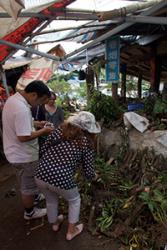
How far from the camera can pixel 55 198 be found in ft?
9.68

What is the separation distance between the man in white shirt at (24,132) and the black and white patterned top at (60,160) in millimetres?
302

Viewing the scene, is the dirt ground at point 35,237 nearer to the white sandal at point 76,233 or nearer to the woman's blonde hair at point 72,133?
the white sandal at point 76,233

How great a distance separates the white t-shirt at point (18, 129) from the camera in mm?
2709

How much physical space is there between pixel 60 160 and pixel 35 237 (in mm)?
1242

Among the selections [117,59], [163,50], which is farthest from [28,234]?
[163,50]

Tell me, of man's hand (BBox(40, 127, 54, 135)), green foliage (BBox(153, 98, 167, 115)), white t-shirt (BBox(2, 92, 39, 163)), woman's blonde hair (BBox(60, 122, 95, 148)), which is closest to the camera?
woman's blonde hair (BBox(60, 122, 95, 148))

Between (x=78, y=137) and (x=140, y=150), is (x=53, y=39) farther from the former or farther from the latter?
(x=78, y=137)

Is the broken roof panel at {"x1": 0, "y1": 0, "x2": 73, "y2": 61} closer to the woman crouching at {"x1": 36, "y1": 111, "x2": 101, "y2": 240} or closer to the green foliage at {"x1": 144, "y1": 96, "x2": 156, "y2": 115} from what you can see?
the woman crouching at {"x1": 36, "y1": 111, "x2": 101, "y2": 240}

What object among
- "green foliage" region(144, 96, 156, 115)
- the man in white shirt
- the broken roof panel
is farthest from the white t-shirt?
"green foliage" region(144, 96, 156, 115)

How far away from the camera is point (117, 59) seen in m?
5.33

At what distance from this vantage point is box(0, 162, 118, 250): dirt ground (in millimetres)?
2926

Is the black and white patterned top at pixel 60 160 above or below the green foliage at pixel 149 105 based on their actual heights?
below

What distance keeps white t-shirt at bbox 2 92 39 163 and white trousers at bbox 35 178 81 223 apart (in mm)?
397

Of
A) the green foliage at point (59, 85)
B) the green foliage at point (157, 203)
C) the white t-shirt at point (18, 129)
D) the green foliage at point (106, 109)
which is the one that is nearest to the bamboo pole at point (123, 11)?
the white t-shirt at point (18, 129)
